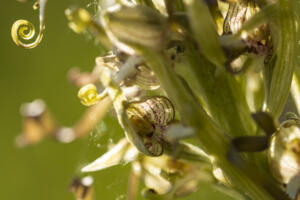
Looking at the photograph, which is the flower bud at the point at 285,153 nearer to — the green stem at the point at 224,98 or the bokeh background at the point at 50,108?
the green stem at the point at 224,98

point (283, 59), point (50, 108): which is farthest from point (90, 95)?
point (50, 108)

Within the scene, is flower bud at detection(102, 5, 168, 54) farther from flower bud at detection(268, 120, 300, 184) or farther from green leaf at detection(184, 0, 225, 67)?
flower bud at detection(268, 120, 300, 184)

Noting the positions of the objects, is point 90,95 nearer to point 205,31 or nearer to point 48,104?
point 205,31

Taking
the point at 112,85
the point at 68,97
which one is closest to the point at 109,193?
→ the point at 68,97

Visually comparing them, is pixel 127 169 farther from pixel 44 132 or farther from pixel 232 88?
pixel 232 88

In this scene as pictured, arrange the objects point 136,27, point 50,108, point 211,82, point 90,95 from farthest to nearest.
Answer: point 50,108 < point 90,95 < point 211,82 < point 136,27

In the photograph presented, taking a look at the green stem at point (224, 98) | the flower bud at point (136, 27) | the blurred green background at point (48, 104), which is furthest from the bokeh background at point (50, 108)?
the flower bud at point (136, 27)
